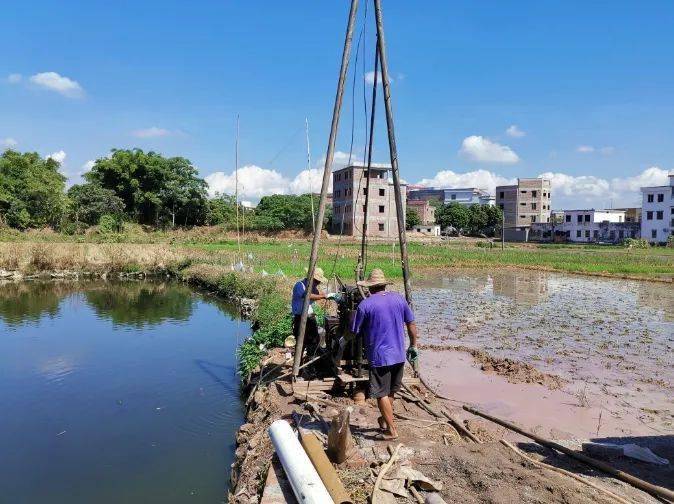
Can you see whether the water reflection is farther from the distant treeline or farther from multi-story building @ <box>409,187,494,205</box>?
multi-story building @ <box>409,187,494,205</box>

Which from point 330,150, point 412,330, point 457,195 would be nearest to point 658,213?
point 457,195

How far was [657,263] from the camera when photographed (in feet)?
119

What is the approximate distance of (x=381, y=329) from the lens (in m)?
5.39

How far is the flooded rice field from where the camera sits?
7578 mm

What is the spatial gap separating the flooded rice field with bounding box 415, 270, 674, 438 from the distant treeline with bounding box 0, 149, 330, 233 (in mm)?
34565

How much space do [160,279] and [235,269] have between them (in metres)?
7.52

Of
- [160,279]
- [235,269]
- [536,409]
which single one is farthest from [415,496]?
[160,279]

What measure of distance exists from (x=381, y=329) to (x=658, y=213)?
70493mm

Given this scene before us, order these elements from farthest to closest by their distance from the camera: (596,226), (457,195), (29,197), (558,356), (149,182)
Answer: (457,195) < (596,226) < (149,182) < (29,197) < (558,356)

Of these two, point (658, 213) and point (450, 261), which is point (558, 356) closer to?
point (450, 261)

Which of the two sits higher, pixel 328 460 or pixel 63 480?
pixel 328 460

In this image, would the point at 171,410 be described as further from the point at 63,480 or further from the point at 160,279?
the point at 160,279

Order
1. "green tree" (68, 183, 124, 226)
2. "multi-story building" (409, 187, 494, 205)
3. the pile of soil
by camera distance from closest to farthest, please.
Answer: the pile of soil
"green tree" (68, 183, 124, 226)
"multi-story building" (409, 187, 494, 205)

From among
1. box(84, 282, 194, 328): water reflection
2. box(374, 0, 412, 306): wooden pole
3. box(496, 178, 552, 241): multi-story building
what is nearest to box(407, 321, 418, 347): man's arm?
box(374, 0, 412, 306): wooden pole
